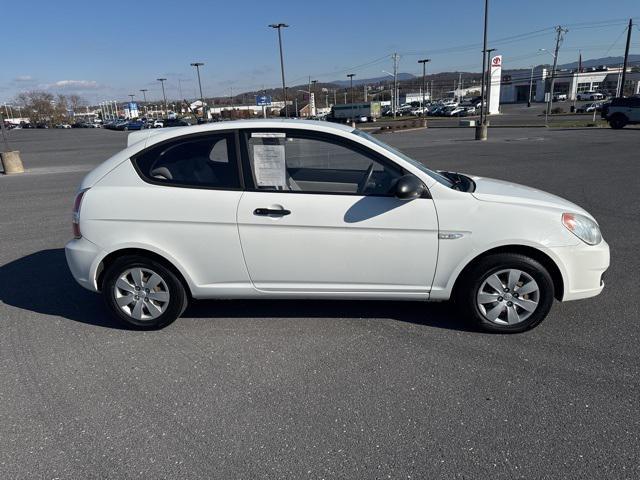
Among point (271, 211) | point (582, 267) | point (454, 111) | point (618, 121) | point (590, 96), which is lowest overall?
point (618, 121)

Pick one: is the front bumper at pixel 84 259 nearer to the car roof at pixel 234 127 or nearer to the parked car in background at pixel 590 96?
the car roof at pixel 234 127

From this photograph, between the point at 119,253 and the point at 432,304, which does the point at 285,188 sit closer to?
the point at 119,253

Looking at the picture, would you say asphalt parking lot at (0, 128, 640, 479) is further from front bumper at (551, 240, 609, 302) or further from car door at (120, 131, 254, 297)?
car door at (120, 131, 254, 297)

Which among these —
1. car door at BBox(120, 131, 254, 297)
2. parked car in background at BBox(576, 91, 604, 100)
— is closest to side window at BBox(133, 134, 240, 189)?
car door at BBox(120, 131, 254, 297)

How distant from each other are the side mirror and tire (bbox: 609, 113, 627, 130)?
29.0m

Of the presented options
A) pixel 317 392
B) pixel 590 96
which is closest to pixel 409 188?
pixel 317 392

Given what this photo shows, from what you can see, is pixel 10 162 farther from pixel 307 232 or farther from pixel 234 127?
pixel 307 232

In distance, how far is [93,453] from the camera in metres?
2.42

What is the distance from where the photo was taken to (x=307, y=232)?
133 inches

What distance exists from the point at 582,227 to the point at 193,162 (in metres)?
3.13

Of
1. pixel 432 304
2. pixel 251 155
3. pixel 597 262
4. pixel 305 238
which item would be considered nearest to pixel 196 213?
pixel 251 155

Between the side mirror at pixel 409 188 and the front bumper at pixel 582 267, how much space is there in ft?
3.64

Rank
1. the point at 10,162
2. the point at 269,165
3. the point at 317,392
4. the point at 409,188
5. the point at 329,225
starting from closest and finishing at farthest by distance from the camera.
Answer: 1. the point at 317,392
2. the point at 409,188
3. the point at 329,225
4. the point at 269,165
5. the point at 10,162

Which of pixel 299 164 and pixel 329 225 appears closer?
pixel 329 225
